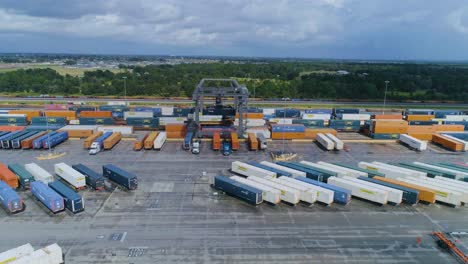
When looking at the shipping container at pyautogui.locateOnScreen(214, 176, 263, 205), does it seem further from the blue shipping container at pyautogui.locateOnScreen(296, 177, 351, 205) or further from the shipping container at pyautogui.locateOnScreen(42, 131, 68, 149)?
the shipping container at pyautogui.locateOnScreen(42, 131, 68, 149)

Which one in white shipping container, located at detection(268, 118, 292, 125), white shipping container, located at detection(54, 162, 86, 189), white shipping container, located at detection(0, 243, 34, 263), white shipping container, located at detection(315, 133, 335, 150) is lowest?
white shipping container, located at detection(0, 243, 34, 263)

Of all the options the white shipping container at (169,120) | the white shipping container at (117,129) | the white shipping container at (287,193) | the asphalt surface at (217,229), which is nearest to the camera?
the asphalt surface at (217,229)

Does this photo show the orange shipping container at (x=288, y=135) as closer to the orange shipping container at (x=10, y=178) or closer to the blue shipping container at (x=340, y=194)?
the blue shipping container at (x=340, y=194)

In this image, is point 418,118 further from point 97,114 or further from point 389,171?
point 97,114

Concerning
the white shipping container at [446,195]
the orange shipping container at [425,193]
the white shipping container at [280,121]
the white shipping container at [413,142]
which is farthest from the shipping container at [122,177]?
the white shipping container at [413,142]

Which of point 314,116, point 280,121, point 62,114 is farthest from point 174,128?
point 314,116

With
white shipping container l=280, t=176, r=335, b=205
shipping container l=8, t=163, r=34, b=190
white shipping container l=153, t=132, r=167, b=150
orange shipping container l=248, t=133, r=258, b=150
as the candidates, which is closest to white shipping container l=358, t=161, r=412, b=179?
white shipping container l=280, t=176, r=335, b=205
